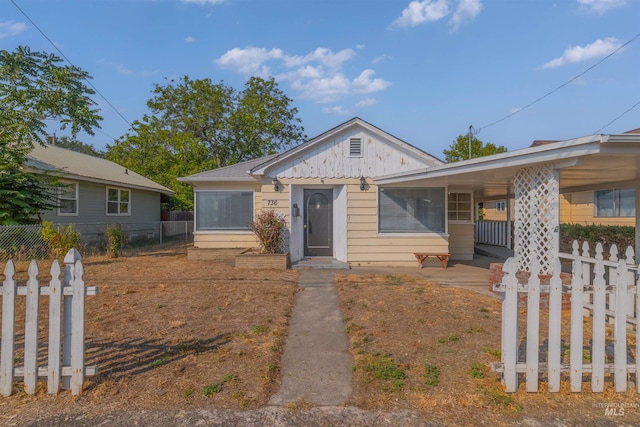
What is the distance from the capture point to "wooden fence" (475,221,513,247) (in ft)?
51.2

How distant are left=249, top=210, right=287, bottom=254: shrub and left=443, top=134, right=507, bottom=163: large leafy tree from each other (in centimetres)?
2009

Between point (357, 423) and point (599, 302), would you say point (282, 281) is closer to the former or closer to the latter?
point (357, 423)

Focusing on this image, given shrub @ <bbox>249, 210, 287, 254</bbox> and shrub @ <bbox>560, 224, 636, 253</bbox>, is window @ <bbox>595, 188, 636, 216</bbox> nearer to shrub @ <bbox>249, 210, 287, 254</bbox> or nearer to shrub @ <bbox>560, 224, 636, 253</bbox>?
shrub @ <bbox>560, 224, 636, 253</bbox>

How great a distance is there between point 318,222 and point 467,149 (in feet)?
67.5

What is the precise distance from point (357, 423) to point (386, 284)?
5189mm

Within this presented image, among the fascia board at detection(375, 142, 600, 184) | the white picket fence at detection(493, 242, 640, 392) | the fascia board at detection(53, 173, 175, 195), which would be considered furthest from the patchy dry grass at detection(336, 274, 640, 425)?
the fascia board at detection(53, 173, 175, 195)

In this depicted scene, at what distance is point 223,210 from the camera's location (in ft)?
39.3

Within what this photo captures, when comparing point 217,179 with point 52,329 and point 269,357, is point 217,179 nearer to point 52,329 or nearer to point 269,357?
point 269,357

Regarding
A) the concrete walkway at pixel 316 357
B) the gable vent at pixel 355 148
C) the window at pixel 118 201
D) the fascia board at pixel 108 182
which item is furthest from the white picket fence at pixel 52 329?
the window at pixel 118 201

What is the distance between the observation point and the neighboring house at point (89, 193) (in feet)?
43.6

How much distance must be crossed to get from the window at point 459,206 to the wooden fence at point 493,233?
4.32 metres

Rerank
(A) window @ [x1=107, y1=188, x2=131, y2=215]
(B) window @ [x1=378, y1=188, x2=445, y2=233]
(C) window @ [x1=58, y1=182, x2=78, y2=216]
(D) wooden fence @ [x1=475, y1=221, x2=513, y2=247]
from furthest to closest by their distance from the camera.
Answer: (A) window @ [x1=107, y1=188, x2=131, y2=215]
(D) wooden fence @ [x1=475, y1=221, x2=513, y2=247]
(C) window @ [x1=58, y1=182, x2=78, y2=216]
(B) window @ [x1=378, y1=188, x2=445, y2=233]

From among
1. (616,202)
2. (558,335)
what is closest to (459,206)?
(616,202)

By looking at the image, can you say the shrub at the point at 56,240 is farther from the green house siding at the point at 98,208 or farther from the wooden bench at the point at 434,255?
the wooden bench at the point at 434,255
